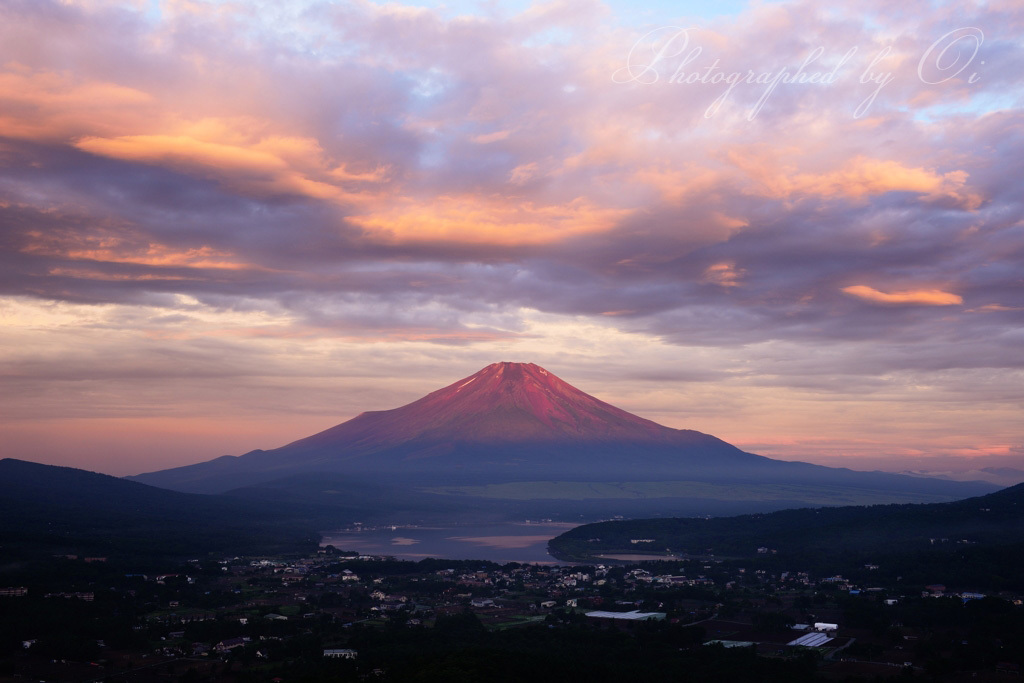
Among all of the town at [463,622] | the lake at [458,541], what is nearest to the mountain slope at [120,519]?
the lake at [458,541]

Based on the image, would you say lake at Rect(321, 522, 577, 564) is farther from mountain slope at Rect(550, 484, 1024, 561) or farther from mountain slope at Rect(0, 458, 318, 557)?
mountain slope at Rect(0, 458, 318, 557)

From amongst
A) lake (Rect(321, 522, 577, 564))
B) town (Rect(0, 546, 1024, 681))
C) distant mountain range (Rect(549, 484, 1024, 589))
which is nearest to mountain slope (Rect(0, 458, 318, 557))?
lake (Rect(321, 522, 577, 564))

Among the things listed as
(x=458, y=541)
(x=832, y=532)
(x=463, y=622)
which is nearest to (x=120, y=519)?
(x=458, y=541)

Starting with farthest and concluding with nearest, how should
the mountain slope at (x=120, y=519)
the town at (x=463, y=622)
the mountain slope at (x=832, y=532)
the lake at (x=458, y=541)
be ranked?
the lake at (x=458, y=541) < the mountain slope at (x=832, y=532) < the mountain slope at (x=120, y=519) < the town at (x=463, y=622)

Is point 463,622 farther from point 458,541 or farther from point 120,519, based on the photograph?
point 120,519

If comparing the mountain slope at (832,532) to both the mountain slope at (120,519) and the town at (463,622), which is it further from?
the mountain slope at (120,519)

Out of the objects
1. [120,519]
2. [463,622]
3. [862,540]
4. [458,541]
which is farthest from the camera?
[458,541]

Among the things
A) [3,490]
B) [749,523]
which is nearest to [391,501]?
[3,490]

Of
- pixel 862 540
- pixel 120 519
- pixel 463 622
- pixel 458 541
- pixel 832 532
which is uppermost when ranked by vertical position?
pixel 120 519

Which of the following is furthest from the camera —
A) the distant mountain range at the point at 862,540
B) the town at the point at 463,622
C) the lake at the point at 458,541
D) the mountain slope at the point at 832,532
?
the lake at the point at 458,541

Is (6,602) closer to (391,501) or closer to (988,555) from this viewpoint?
(988,555)
